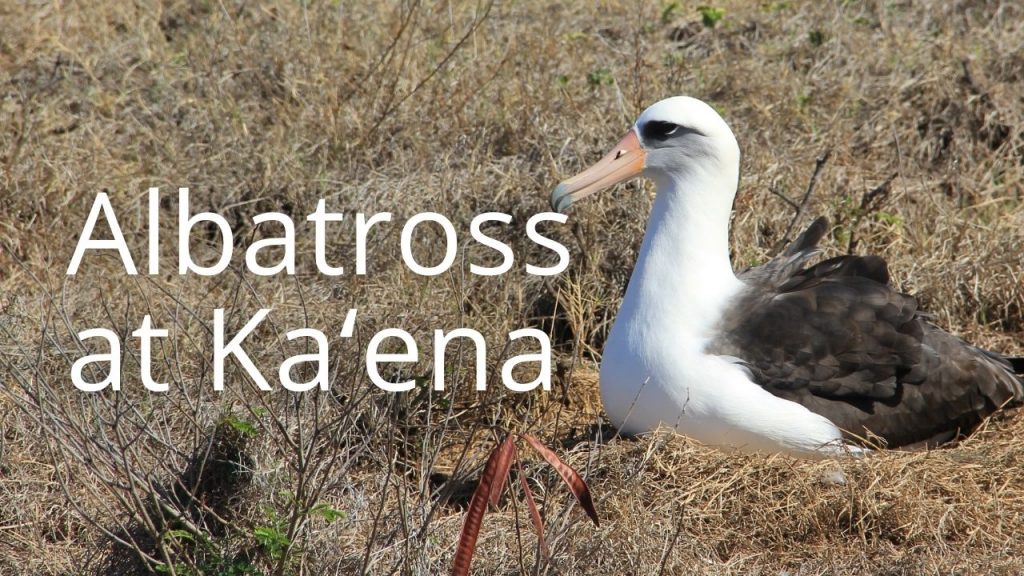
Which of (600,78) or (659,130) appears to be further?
(600,78)

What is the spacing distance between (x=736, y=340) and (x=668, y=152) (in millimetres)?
694

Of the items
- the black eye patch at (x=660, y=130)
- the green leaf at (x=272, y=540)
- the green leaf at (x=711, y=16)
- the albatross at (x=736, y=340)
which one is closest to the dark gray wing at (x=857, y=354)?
the albatross at (x=736, y=340)

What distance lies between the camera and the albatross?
4723 millimetres

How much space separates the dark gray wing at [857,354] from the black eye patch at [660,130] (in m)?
0.61

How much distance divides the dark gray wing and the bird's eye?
0.62m

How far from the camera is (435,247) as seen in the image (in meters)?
6.12

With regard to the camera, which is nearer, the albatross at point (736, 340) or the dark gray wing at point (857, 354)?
the albatross at point (736, 340)

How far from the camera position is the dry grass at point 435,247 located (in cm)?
422

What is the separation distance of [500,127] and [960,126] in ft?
7.44

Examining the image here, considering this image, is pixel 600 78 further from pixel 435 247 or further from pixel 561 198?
pixel 561 198

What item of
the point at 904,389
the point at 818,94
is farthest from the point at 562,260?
the point at 818,94

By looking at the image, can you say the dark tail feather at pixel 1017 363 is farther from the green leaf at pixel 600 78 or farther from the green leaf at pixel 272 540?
the green leaf at pixel 272 540

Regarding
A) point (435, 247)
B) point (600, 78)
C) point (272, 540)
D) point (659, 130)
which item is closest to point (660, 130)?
point (659, 130)

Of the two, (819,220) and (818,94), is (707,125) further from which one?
(818,94)
